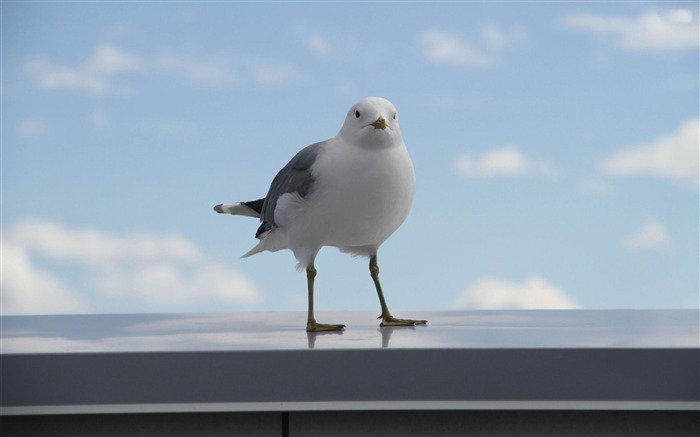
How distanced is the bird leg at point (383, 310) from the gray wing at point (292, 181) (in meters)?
0.33

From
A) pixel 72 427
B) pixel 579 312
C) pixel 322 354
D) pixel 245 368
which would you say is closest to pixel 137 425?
pixel 72 427

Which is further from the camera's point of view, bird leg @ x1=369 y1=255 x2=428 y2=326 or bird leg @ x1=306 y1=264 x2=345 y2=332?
bird leg @ x1=369 y1=255 x2=428 y2=326

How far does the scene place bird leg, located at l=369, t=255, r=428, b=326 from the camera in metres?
Result: 2.52

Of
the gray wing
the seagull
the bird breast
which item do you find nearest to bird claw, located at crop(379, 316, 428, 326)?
the seagull

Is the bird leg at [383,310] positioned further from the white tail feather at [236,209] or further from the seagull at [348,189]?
the white tail feather at [236,209]

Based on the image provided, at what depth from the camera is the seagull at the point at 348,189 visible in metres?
2.30

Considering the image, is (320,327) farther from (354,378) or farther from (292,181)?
(354,378)

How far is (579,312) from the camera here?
2881 millimetres

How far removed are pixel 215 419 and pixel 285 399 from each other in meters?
0.18

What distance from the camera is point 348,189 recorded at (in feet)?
7.52

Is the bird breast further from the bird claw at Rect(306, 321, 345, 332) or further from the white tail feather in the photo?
the white tail feather

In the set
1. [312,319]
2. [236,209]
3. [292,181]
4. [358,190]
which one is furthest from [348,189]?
[236,209]

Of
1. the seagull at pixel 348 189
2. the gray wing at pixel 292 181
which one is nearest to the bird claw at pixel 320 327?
the seagull at pixel 348 189

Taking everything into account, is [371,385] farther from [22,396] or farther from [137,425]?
[22,396]
